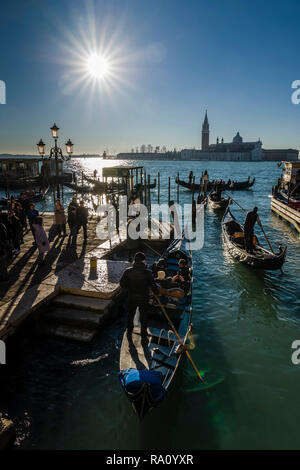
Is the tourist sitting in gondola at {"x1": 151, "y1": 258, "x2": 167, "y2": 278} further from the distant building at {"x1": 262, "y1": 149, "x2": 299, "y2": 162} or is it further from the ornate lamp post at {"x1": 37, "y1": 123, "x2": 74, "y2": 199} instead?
the distant building at {"x1": 262, "y1": 149, "x2": 299, "y2": 162}

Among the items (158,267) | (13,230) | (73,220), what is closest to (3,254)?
(13,230)

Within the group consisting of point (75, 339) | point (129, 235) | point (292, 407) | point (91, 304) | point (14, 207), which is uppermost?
point (14, 207)

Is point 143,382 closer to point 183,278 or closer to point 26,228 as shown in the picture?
point 183,278

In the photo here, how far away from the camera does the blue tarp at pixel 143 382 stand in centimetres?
364

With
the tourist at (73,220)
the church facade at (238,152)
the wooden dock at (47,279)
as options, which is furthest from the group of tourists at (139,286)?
the church facade at (238,152)

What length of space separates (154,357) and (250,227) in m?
7.04

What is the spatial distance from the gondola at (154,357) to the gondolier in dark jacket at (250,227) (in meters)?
4.58

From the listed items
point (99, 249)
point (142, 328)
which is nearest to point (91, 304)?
point (142, 328)

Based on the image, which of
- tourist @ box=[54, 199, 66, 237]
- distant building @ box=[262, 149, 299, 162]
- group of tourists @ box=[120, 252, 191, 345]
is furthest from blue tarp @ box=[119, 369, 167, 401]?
distant building @ box=[262, 149, 299, 162]

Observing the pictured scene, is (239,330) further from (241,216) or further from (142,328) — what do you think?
(241,216)

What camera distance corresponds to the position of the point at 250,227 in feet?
33.6

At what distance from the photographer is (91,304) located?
649cm

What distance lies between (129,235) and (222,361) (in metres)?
6.30

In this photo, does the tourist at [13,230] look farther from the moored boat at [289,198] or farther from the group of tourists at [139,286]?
the moored boat at [289,198]
